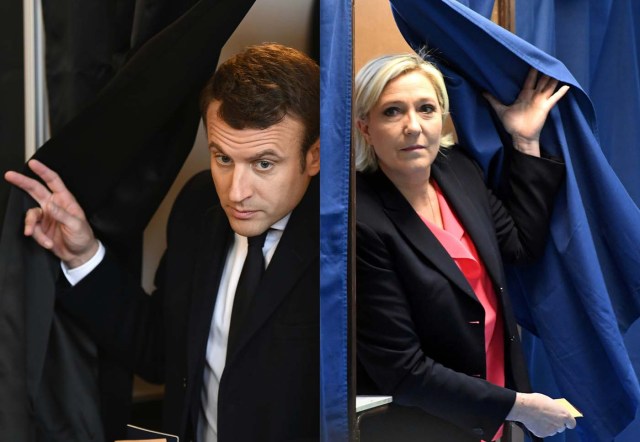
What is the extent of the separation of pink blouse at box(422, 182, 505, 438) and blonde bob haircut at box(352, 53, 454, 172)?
0.70ft

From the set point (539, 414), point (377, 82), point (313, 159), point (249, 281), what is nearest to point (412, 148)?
point (377, 82)

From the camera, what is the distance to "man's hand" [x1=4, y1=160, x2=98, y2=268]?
5.57 feet

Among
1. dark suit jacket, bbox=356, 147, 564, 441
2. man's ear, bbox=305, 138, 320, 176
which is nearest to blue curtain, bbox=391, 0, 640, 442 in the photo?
dark suit jacket, bbox=356, 147, 564, 441

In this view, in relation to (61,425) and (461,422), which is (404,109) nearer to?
(461,422)

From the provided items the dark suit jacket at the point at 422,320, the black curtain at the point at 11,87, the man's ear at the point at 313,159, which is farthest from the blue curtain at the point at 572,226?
the black curtain at the point at 11,87

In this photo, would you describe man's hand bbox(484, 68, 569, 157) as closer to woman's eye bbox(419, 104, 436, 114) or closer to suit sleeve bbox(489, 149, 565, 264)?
suit sleeve bbox(489, 149, 565, 264)

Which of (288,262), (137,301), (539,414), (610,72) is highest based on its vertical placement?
(610,72)

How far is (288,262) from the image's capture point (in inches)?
69.4

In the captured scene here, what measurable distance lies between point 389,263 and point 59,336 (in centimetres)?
76

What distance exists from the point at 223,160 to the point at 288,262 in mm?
263

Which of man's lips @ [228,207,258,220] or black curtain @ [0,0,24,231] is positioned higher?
black curtain @ [0,0,24,231]

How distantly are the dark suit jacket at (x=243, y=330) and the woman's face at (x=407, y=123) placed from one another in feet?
0.84

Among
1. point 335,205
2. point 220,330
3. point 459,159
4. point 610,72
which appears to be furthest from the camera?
point 610,72

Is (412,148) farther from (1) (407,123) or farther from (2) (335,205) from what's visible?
(2) (335,205)
